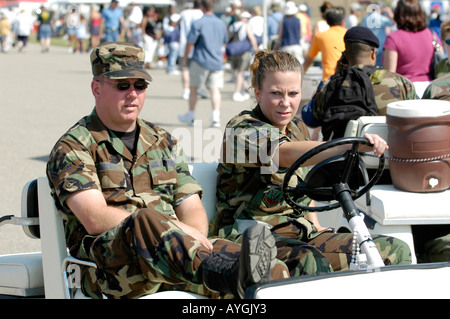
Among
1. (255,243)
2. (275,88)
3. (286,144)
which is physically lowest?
(255,243)

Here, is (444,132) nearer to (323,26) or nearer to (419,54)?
(419,54)

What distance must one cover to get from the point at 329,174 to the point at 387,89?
5.64 ft

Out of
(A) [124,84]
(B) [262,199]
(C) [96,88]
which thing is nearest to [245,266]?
(B) [262,199]

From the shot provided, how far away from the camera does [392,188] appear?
398 centimetres

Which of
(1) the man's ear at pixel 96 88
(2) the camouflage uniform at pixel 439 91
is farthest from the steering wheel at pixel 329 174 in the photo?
(2) the camouflage uniform at pixel 439 91

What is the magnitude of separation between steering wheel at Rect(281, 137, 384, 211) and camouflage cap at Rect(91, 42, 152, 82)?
80 cm

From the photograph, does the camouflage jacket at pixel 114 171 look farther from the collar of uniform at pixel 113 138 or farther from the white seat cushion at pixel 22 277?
the white seat cushion at pixel 22 277

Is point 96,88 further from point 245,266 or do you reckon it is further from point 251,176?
point 245,266

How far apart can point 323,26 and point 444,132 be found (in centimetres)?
743

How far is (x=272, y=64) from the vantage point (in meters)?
3.52

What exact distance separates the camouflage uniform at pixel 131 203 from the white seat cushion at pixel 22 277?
38 cm

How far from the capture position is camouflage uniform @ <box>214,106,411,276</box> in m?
3.35

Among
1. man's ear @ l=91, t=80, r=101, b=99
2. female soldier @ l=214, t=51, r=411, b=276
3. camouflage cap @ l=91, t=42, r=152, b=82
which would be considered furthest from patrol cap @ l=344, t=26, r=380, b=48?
man's ear @ l=91, t=80, r=101, b=99

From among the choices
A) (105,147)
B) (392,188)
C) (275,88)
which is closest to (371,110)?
(392,188)
